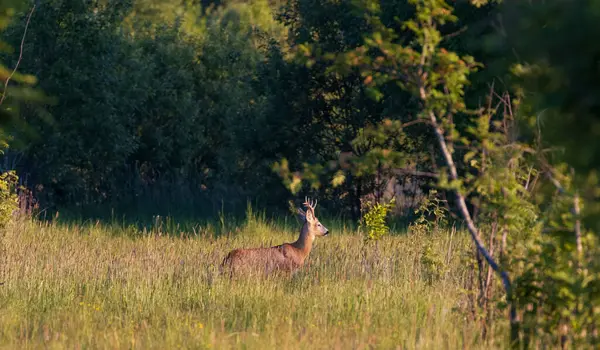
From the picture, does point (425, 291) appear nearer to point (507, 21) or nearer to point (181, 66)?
point (507, 21)

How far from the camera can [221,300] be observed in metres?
9.94

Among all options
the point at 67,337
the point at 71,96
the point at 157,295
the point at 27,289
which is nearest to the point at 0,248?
the point at 27,289

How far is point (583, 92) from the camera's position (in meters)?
3.46

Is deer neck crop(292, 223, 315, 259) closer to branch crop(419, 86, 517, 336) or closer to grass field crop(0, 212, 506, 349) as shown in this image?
grass field crop(0, 212, 506, 349)

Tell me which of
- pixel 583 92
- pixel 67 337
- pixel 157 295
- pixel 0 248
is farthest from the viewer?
pixel 0 248

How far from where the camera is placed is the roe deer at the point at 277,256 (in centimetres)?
1211

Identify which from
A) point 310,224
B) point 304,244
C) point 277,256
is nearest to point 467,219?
point 277,256

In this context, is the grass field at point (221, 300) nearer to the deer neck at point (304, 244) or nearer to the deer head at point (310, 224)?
the deer neck at point (304, 244)

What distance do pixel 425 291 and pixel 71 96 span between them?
16232 millimetres

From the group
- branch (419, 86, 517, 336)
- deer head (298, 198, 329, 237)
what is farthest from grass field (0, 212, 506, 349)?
branch (419, 86, 517, 336)

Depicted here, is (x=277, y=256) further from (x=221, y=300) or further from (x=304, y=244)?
(x=221, y=300)

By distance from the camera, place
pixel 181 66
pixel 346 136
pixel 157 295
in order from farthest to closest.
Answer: pixel 181 66 → pixel 346 136 → pixel 157 295

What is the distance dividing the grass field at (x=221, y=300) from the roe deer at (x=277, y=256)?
0.84 feet

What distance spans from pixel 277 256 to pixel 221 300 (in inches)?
115
